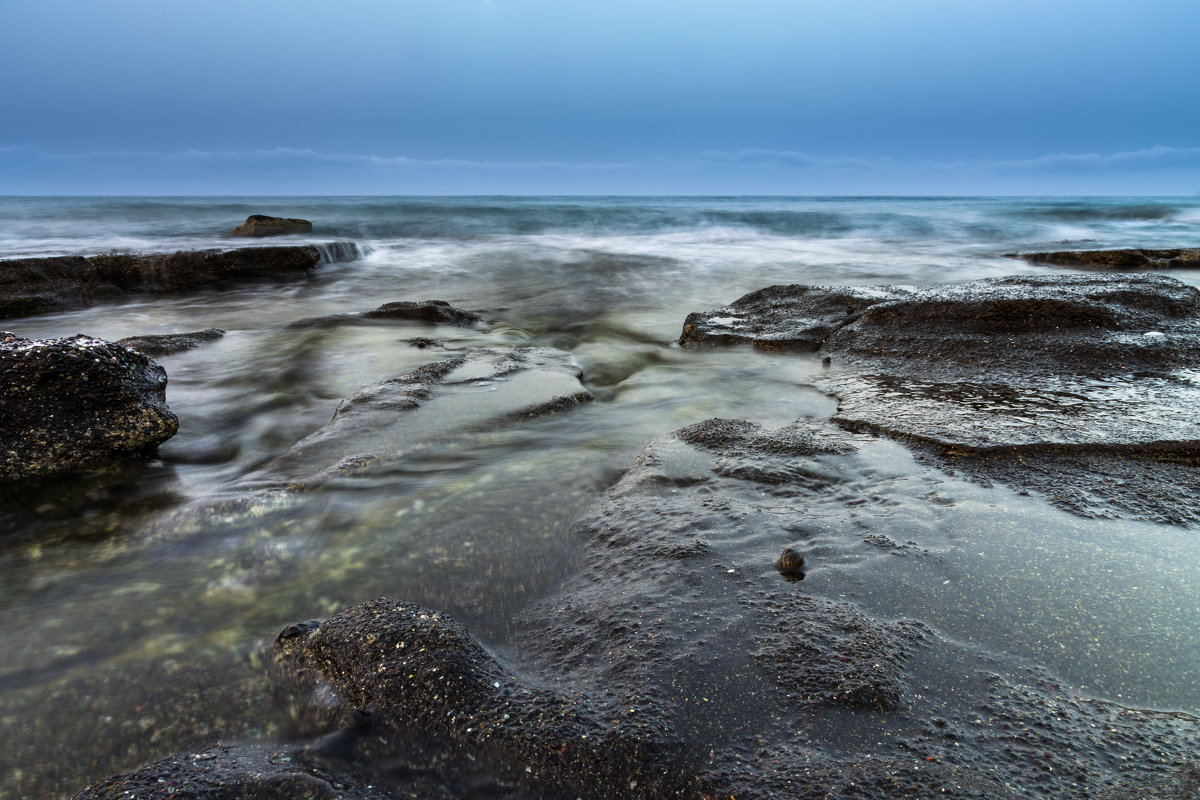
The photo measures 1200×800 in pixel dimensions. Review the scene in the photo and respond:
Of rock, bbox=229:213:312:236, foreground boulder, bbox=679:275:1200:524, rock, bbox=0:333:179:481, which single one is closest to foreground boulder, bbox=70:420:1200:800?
foreground boulder, bbox=679:275:1200:524

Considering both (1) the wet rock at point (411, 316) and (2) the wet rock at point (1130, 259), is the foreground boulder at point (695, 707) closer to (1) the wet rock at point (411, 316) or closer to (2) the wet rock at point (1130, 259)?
(1) the wet rock at point (411, 316)

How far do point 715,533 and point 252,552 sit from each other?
1726 millimetres

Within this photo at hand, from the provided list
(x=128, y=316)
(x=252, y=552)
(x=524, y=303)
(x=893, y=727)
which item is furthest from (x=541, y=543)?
(x=128, y=316)

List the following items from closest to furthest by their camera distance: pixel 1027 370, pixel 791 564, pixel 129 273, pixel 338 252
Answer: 1. pixel 791 564
2. pixel 1027 370
3. pixel 129 273
4. pixel 338 252

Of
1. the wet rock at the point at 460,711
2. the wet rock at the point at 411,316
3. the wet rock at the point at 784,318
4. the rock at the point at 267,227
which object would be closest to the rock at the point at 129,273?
the wet rock at the point at 411,316

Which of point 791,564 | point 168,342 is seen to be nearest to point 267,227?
point 168,342

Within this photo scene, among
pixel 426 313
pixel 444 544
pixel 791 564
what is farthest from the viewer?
pixel 426 313

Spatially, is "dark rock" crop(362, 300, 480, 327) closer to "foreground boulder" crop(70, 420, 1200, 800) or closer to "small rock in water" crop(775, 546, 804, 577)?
"foreground boulder" crop(70, 420, 1200, 800)

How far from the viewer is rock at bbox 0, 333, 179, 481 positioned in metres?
3.03

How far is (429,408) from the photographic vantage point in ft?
12.7

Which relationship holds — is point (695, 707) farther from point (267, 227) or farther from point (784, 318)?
point (267, 227)

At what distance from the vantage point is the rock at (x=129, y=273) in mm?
8016

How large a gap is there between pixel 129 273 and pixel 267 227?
801 centimetres

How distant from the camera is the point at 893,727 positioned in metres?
1.45
